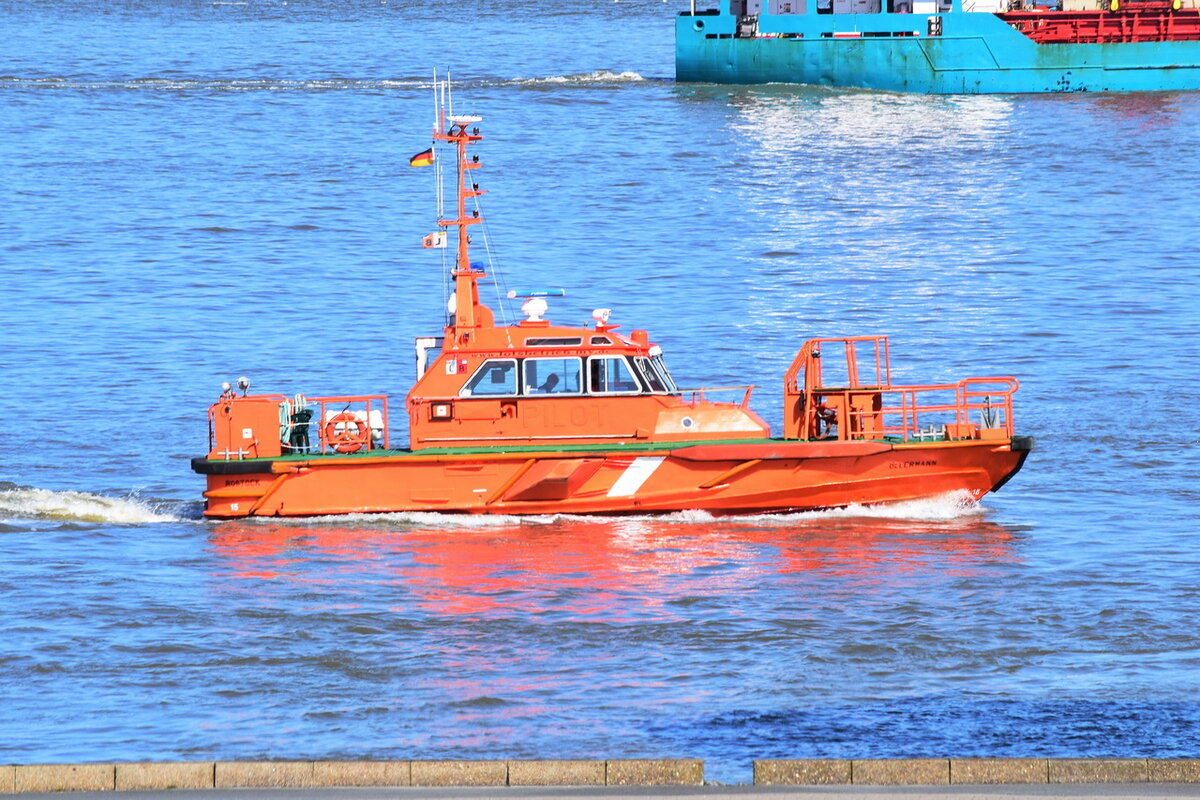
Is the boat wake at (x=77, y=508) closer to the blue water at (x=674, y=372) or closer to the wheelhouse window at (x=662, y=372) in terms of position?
the blue water at (x=674, y=372)

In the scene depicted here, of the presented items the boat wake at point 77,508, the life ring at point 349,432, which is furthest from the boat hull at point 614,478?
the boat wake at point 77,508

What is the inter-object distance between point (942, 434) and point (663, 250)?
75.5 feet

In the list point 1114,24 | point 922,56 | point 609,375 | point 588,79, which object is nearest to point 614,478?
point 609,375

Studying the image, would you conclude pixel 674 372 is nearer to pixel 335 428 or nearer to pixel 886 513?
pixel 886 513

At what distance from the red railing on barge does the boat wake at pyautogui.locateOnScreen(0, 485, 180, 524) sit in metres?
53.5

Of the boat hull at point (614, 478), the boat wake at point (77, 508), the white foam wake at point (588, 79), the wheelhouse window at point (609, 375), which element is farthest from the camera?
the white foam wake at point (588, 79)

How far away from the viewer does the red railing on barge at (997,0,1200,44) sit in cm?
6981

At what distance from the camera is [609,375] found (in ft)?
70.9

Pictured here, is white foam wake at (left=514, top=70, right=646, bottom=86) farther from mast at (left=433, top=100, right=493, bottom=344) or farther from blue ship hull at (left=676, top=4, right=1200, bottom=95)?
mast at (left=433, top=100, right=493, bottom=344)

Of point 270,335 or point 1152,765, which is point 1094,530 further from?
point 270,335

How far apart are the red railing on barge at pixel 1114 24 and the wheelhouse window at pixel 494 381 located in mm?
52664

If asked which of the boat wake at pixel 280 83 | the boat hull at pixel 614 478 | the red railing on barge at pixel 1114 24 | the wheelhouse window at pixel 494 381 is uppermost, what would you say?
the red railing on barge at pixel 1114 24

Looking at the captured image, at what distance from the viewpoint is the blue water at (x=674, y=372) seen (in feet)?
50.1

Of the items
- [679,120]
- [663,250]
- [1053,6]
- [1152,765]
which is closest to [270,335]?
[663,250]
